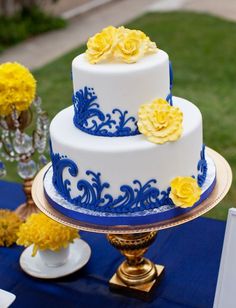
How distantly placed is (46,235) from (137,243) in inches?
13.5

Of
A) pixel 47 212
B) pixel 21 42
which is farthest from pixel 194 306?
pixel 21 42

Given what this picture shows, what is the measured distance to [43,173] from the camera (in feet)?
7.14

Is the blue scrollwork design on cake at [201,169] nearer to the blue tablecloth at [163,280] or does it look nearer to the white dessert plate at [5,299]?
the blue tablecloth at [163,280]

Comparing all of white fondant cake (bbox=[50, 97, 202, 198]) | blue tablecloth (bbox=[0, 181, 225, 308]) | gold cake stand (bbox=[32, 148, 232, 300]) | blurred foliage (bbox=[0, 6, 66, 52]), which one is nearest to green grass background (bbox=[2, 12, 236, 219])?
blurred foliage (bbox=[0, 6, 66, 52])

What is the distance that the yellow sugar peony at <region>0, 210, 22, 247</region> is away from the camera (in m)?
2.32

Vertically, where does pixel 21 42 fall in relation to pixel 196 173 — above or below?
below

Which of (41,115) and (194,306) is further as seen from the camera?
(41,115)

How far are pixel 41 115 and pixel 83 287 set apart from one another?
77 cm

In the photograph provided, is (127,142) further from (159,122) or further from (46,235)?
(46,235)

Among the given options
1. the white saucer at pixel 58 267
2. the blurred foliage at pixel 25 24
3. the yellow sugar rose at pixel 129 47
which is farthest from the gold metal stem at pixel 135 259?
the blurred foliage at pixel 25 24

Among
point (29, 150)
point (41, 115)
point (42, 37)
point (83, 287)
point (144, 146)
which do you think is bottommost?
point (42, 37)

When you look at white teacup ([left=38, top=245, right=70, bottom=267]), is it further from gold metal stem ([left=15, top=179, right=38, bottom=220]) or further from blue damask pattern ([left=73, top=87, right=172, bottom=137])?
blue damask pattern ([left=73, top=87, right=172, bottom=137])

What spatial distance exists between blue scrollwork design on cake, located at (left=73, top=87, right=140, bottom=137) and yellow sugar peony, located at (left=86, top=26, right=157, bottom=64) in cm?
12

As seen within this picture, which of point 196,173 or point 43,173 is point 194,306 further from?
point 43,173
